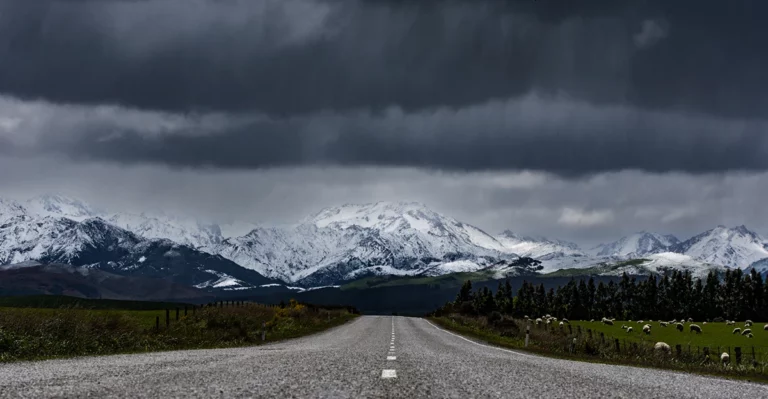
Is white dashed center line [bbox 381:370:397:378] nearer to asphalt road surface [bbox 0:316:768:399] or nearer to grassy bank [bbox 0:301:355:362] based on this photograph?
asphalt road surface [bbox 0:316:768:399]

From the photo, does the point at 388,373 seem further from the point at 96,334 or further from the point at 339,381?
the point at 96,334

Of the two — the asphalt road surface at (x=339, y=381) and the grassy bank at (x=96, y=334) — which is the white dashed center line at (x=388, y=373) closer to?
the asphalt road surface at (x=339, y=381)

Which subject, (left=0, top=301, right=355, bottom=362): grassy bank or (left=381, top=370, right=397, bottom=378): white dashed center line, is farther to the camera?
(left=0, top=301, right=355, bottom=362): grassy bank

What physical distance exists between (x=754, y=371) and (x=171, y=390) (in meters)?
27.4

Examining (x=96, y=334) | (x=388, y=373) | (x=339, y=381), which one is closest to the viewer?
(x=339, y=381)

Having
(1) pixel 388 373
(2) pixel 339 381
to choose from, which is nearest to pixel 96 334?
(1) pixel 388 373

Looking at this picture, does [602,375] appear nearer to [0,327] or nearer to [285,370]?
[285,370]

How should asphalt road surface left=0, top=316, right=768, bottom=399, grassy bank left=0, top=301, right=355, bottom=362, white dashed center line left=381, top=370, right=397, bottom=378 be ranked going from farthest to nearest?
grassy bank left=0, top=301, right=355, bottom=362 < white dashed center line left=381, top=370, right=397, bottom=378 < asphalt road surface left=0, top=316, right=768, bottom=399

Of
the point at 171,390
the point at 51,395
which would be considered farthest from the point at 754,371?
the point at 51,395

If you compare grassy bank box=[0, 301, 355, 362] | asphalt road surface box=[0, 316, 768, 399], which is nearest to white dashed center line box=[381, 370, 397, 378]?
asphalt road surface box=[0, 316, 768, 399]

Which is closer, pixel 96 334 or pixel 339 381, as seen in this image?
pixel 339 381

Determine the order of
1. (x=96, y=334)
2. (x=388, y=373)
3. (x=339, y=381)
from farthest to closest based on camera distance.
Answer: (x=96, y=334), (x=388, y=373), (x=339, y=381)

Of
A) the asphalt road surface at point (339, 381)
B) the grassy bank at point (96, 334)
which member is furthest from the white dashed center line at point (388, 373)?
the grassy bank at point (96, 334)

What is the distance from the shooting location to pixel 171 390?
48.5ft
